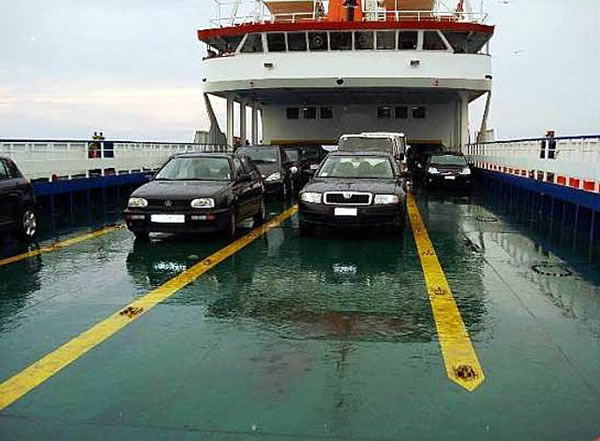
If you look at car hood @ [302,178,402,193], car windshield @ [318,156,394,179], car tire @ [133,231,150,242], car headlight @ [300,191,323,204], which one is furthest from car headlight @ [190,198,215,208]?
car windshield @ [318,156,394,179]

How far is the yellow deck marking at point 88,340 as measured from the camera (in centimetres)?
421

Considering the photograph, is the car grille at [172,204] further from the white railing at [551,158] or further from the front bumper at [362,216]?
the white railing at [551,158]

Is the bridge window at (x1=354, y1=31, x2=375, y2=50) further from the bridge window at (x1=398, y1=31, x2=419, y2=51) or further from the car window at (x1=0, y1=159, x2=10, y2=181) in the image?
the car window at (x1=0, y1=159, x2=10, y2=181)

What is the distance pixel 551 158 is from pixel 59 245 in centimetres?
1045

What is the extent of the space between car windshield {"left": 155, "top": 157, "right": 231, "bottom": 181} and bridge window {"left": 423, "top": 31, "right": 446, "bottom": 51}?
18.4 m

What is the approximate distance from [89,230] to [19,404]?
8.56 metres

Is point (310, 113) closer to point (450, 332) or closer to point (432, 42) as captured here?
point (432, 42)

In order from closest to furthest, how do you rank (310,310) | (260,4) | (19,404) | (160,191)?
(19,404) < (310,310) < (160,191) < (260,4)

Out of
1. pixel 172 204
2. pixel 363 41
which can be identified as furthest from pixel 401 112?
pixel 172 204

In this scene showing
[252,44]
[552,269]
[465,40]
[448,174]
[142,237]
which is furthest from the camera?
[465,40]

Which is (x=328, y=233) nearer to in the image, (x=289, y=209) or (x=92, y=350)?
(x=289, y=209)

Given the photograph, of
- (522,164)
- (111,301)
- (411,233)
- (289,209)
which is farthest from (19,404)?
(522,164)

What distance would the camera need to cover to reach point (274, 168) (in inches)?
717

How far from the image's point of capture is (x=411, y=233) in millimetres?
11586
